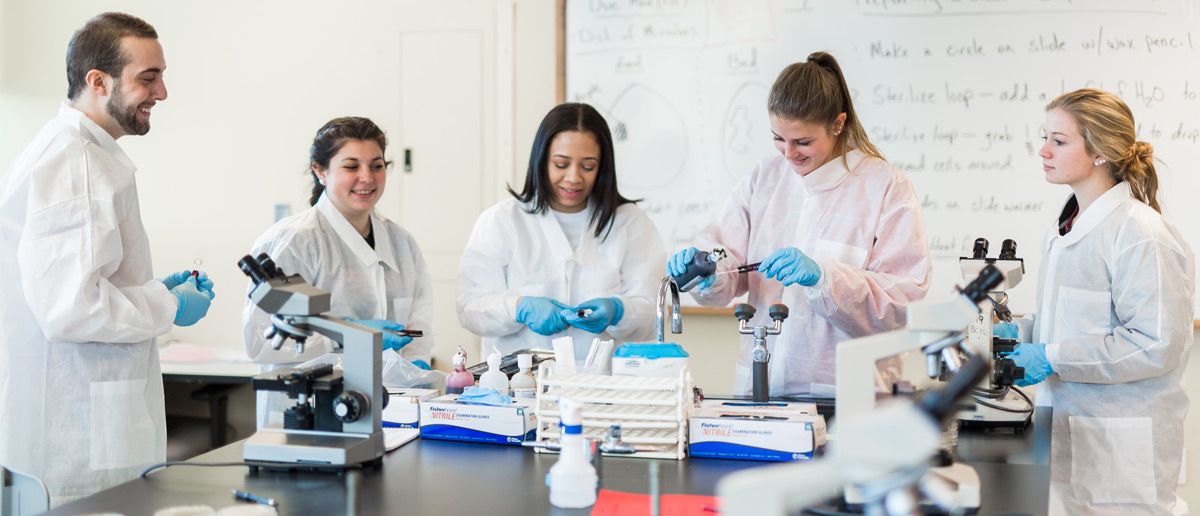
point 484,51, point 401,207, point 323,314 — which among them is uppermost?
point 484,51

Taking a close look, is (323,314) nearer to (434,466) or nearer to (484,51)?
(434,466)

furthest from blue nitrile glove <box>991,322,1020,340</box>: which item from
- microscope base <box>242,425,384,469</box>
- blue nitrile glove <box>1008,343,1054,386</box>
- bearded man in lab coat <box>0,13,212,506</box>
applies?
bearded man in lab coat <box>0,13,212,506</box>

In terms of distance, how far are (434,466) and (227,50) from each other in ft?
9.00

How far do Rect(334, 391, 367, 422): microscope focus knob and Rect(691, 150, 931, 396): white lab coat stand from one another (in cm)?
97

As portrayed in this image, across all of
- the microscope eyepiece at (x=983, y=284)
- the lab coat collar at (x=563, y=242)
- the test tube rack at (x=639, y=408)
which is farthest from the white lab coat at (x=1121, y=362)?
the lab coat collar at (x=563, y=242)

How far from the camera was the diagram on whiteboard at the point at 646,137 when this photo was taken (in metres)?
3.18

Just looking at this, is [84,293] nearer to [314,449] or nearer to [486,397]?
[314,449]

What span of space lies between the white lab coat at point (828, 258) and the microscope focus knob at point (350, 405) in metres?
0.97

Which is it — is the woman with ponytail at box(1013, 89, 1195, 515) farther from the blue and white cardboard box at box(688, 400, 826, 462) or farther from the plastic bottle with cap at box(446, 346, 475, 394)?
the plastic bottle with cap at box(446, 346, 475, 394)

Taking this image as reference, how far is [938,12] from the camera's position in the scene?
9.78 feet

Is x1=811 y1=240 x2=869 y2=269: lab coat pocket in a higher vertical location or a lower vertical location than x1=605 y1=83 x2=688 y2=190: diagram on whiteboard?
lower

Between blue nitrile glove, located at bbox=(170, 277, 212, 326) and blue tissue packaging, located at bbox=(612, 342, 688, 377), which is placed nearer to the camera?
blue tissue packaging, located at bbox=(612, 342, 688, 377)

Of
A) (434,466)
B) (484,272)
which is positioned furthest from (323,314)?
(484,272)

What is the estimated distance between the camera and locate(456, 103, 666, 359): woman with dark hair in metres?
2.31
